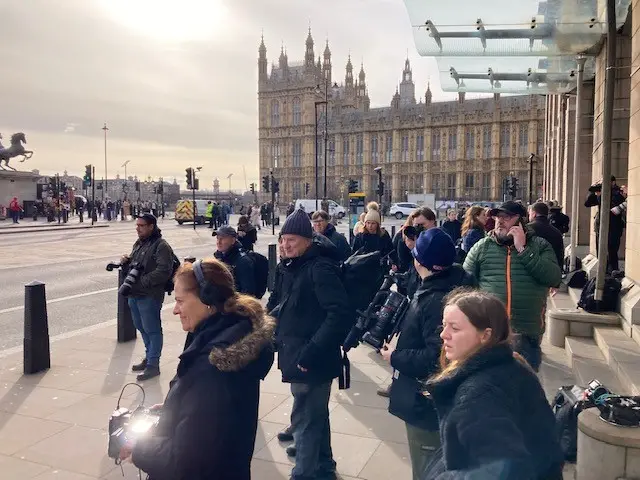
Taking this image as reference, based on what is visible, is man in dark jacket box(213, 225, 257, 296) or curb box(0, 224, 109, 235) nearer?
man in dark jacket box(213, 225, 257, 296)

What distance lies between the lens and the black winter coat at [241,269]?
213 inches

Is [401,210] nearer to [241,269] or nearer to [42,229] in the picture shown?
[42,229]

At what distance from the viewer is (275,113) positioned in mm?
85812

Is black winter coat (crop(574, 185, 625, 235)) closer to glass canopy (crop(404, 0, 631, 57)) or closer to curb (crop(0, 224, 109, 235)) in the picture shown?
glass canopy (crop(404, 0, 631, 57))

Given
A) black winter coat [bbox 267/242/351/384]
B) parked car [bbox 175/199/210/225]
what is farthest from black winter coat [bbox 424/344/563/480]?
parked car [bbox 175/199/210/225]

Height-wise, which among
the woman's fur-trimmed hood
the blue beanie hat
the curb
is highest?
the blue beanie hat

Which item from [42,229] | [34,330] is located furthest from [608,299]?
[42,229]

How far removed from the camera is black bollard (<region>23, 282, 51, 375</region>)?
19.5 ft

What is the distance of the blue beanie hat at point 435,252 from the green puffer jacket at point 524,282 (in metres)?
1.30

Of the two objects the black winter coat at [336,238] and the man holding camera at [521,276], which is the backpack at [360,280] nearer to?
the man holding camera at [521,276]

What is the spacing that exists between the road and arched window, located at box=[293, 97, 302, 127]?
62110 mm

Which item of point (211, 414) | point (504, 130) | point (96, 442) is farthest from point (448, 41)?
point (504, 130)

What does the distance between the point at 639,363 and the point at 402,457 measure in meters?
2.27

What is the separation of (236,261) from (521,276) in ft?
9.12
